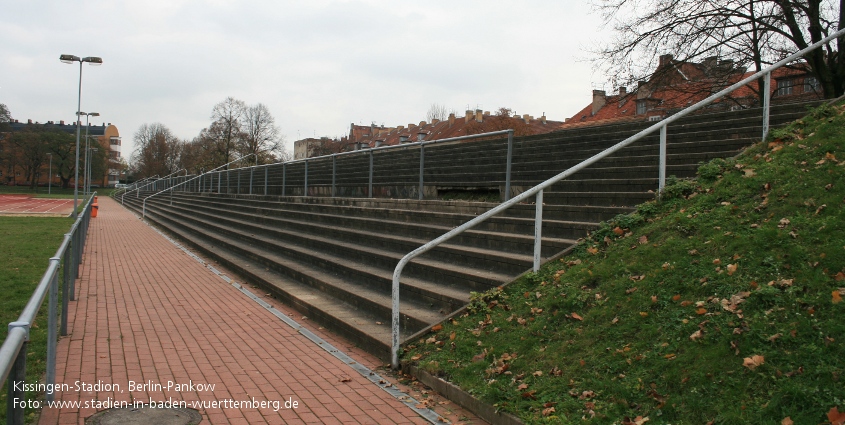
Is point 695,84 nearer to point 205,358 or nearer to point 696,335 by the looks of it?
point 696,335

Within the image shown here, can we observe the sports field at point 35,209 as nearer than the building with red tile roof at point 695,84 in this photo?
No

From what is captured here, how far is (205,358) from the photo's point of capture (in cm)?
576

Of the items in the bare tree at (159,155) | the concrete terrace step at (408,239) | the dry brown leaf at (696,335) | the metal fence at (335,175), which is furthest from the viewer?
the bare tree at (159,155)

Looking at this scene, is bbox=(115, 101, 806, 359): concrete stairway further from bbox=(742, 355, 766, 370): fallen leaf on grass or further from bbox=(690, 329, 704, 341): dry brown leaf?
bbox=(742, 355, 766, 370): fallen leaf on grass

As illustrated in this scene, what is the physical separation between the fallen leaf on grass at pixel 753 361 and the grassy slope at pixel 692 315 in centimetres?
1

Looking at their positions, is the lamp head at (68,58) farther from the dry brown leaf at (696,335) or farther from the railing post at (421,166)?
the dry brown leaf at (696,335)

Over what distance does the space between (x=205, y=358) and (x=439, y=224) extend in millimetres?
4095

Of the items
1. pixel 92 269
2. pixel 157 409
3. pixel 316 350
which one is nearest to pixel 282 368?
pixel 316 350

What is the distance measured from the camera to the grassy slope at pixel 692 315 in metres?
3.39

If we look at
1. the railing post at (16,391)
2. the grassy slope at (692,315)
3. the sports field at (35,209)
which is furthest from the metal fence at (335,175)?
the sports field at (35,209)

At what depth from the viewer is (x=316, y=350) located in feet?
20.3

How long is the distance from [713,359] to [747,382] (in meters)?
0.29

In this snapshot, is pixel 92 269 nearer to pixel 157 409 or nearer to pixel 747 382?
pixel 157 409

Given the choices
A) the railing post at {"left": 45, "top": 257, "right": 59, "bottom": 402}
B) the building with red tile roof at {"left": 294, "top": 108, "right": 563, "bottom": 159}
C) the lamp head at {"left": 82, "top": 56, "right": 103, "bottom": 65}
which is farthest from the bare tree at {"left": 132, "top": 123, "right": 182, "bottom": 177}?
the railing post at {"left": 45, "top": 257, "right": 59, "bottom": 402}
